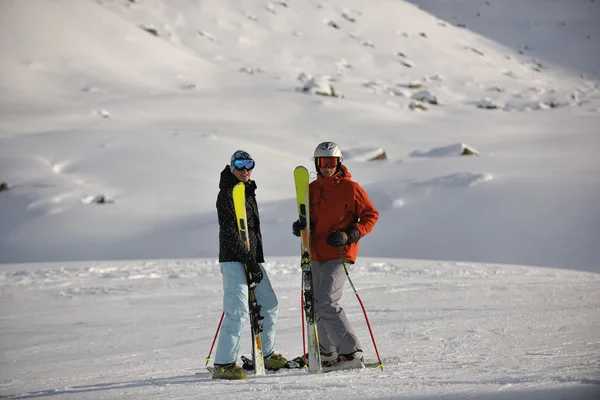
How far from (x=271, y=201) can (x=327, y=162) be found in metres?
11.7

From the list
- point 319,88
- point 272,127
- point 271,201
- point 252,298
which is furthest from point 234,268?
point 319,88

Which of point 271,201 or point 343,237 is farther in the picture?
point 271,201

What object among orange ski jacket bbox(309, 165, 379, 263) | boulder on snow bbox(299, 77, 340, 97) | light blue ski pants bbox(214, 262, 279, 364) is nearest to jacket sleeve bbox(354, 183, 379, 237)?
orange ski jacket bbox(309, 165, 379, 263)

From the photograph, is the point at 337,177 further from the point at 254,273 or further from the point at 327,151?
the point at 254,273

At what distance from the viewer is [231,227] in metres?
4.24

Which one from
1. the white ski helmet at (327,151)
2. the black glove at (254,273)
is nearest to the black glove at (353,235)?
the white ski helmet at (327,151)

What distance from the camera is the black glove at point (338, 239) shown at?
4176 mm

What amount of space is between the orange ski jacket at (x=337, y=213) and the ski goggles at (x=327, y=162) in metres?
0.08

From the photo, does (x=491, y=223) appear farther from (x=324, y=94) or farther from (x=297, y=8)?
(x=297, y=8)

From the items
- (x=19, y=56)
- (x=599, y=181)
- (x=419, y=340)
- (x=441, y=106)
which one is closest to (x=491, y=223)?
(x=599, y=181)

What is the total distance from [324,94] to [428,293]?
25307 millimetres

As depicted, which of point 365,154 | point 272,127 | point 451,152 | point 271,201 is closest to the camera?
point 271,201

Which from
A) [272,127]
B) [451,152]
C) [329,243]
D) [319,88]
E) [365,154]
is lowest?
[329,243]

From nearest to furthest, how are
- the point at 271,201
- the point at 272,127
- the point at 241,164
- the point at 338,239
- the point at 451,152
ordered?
the point at 338,239
the point at 241,164
the point at 271,201
the point at 451,152
the point at 272,127
